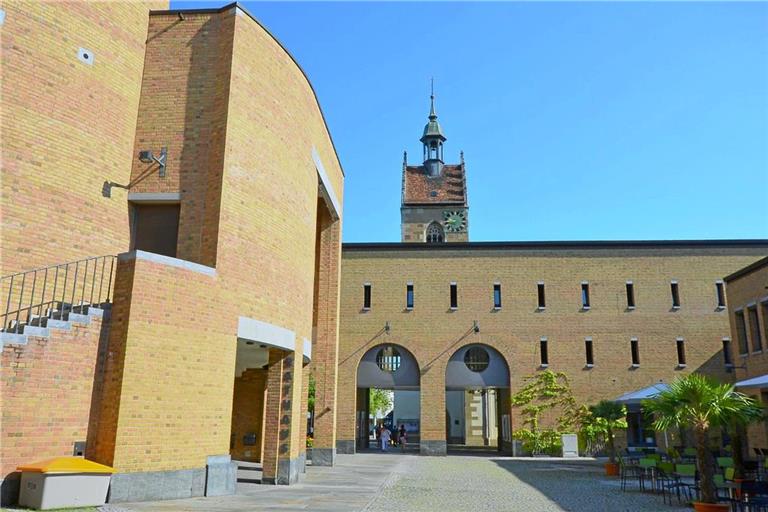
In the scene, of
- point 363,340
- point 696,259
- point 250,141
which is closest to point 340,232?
point 363,340

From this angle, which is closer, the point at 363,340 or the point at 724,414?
the point at 724,414

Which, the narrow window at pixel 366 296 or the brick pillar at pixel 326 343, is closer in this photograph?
the brick pillar at pixel 326 343

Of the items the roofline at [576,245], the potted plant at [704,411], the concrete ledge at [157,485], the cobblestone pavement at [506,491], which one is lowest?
the cobblestone pavement at [506,491]

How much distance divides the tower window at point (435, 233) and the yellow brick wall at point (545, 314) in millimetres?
25852

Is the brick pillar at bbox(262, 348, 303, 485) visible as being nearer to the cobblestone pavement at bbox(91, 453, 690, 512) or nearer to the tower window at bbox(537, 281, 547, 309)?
the cobblestone pavement at bbox(91, 453, 690, 512)

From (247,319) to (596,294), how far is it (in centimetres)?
2102

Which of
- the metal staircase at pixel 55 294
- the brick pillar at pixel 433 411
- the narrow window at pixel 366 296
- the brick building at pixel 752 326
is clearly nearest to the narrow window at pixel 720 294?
the brick building at pixel 752 326

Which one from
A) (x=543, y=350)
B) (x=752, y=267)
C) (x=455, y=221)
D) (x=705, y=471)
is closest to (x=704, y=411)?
(x=705, y=471)

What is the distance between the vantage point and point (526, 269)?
30266 millimetres

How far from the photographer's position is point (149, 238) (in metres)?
14.3

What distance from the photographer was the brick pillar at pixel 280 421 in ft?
50.6

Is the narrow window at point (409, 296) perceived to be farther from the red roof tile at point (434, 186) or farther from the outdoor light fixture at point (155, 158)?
the red roof tile at point (434, 186)

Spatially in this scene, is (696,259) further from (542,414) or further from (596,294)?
(542,414)

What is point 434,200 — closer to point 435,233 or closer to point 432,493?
point 435,233
